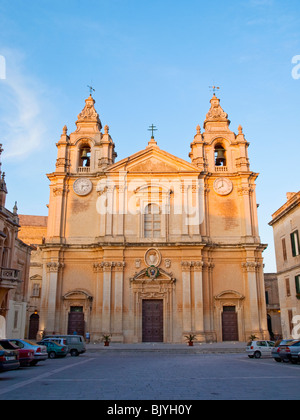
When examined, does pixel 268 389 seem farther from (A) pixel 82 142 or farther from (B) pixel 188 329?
(A) pixel 82 142

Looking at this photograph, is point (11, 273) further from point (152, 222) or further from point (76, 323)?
point (152, 222)

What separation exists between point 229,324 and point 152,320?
6.01m

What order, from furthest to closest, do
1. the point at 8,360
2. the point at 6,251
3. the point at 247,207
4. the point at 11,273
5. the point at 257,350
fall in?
the point at 247,207
the point at 6,251
the point at 11,273
the point at 257,350
the point at 8,360

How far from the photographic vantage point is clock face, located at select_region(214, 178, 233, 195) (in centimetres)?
3472

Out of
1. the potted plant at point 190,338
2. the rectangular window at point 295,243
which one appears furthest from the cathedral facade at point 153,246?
the rectangular window at point 295,243

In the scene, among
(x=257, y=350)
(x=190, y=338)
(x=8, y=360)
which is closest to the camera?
(x=8, y=360)

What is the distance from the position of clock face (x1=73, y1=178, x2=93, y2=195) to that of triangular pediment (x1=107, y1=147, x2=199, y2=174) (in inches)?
88.5

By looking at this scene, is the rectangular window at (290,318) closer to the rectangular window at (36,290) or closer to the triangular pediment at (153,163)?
the triangular pediment at (153,163)

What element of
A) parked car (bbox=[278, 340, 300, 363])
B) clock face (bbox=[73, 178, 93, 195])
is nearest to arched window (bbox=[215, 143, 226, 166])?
clock face (bbox=[73, 178, 93, 195])

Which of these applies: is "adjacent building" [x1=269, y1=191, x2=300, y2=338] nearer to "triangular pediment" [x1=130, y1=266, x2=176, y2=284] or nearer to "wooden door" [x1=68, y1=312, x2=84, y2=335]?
"triangular pediment" [x1=130, y1=266, x2=176, y2=284]

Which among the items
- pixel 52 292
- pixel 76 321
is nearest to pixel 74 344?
pixel 76 321

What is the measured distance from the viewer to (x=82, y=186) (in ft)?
115

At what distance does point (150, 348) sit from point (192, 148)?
59.6 ft
